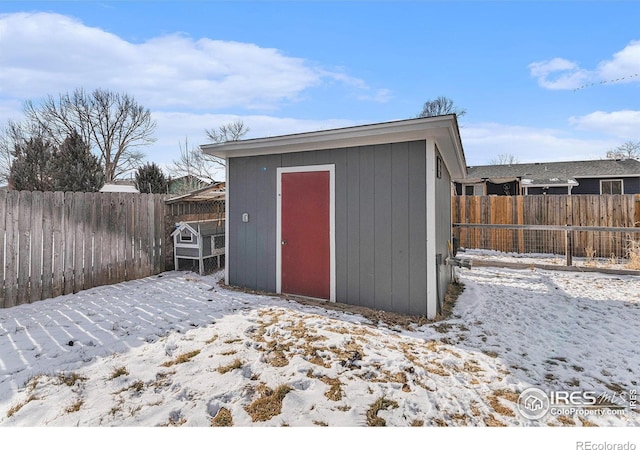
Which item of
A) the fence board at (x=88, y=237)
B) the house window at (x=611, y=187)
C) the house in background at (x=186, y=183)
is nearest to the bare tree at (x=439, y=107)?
the house window at (x=611, y=187)

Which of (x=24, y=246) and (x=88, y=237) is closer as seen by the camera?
(x=24, y=246)

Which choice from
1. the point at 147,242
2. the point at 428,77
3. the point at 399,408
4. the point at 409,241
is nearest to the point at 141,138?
the point at 147,242

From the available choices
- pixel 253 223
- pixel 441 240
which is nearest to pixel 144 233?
pixel 253 223

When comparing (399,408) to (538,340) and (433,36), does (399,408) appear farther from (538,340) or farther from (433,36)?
(433,36)

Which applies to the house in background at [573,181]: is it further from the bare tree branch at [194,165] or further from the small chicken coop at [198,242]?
the bare tree branch at [194,165]

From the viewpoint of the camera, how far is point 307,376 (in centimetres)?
234

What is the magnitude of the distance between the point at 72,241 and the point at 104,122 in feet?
61.1

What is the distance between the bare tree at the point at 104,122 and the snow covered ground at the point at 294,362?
18.8m

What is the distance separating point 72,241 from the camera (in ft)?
14.9

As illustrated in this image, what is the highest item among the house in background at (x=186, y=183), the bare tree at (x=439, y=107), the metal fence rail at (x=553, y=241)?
the bare tree at (x=439, y=107)

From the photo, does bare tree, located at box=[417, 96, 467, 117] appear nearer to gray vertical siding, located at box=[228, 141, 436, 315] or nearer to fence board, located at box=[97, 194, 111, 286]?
gray vertical siding, located at box=[228, 141, 436, 315]

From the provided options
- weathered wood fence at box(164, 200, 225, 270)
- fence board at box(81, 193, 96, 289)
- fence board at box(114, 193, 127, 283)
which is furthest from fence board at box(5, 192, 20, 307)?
weathered wood fence at box(164, 200, 225, 270)

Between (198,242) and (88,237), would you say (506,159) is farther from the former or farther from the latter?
(88,237)

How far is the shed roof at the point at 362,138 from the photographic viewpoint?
11.1ft
